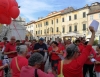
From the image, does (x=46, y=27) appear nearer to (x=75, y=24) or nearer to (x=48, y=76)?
(x=75, y=24)

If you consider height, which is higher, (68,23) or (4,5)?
(68,23)

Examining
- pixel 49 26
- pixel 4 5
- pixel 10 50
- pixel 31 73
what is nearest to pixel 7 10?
pixel 4 5

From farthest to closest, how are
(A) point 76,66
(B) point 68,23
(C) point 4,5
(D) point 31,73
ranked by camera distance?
(B) point 68,23 → (C) point 4,5 → (A) point 76,66 → (D) point 31,73

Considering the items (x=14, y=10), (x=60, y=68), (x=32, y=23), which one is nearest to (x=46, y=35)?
(x=32, y=23)

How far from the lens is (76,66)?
3.03 metres

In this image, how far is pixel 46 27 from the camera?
68.7 metres

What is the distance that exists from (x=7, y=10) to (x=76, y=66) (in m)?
5.36

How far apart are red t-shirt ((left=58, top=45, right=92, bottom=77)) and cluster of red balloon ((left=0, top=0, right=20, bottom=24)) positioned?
487 cm

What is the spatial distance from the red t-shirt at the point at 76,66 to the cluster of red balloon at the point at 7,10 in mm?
4873

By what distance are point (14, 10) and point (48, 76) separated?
5.71 meters

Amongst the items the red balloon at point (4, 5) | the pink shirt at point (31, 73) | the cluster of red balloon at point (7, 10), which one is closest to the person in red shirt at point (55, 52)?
the cluster of red balloon at point (7, 10)

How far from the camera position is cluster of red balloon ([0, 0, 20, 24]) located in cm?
729

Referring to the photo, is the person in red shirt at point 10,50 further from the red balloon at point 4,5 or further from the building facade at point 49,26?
the building facade at point 49,26

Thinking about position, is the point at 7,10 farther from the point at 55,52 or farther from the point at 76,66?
the point at 76,66
